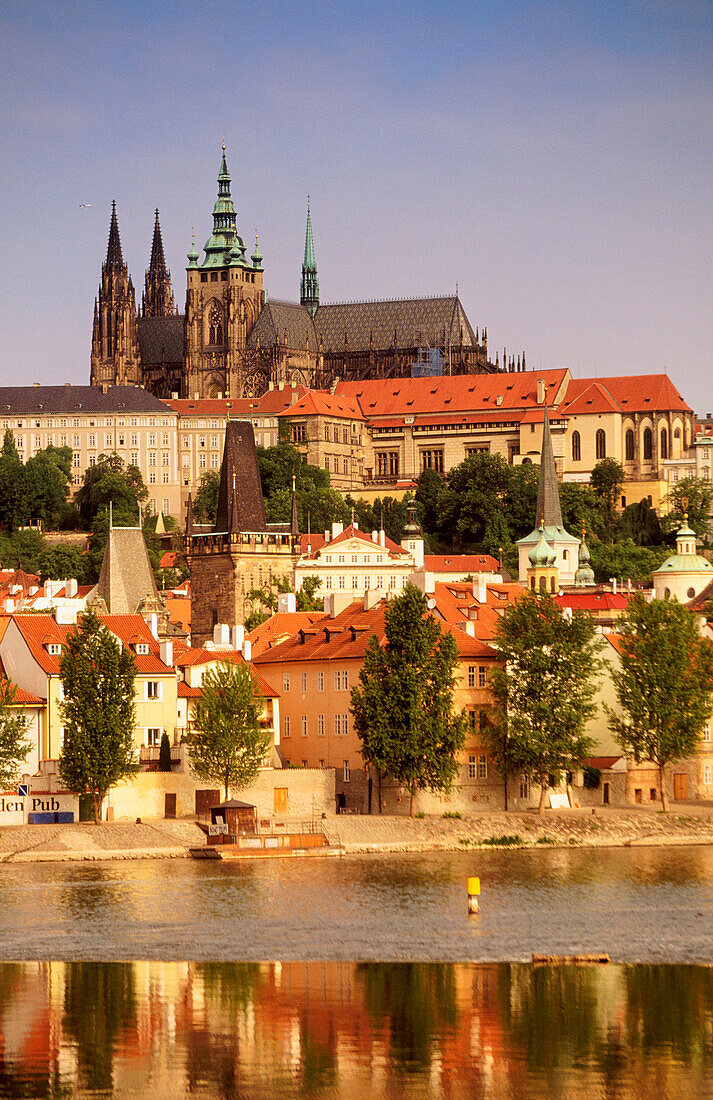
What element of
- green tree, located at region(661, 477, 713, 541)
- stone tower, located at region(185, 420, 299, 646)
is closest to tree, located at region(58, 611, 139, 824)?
stone tower, located at region(185, 420, 299, 646)

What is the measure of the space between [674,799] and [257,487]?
33.1m

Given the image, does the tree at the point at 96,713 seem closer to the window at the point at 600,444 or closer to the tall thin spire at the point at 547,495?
the tall thin spire at the point at 547,495

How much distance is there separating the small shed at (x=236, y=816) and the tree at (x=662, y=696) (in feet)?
45.3

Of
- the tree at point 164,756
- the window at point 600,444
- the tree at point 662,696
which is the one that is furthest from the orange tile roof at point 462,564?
the tree at point 164,756

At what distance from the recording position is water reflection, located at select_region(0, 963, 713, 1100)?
35062 mm

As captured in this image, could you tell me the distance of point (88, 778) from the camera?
67.2 meters

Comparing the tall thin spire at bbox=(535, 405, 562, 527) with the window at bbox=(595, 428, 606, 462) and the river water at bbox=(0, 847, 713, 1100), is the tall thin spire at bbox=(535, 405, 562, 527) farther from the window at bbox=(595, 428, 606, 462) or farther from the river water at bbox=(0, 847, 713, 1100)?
the river water at bbox=(0, 847, 713, 1100)

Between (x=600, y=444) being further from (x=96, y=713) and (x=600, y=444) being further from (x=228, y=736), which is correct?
(x=96, y=713)

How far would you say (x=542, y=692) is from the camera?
73.4m

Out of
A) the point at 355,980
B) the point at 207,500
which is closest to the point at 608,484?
the point at 207,500

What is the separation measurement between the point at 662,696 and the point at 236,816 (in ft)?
51.6

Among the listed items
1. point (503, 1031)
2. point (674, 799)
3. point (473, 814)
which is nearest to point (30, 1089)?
point (503, 1031)

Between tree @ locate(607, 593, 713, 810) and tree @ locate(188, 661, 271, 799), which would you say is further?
tree @ locate(607, 593, 713, 810)

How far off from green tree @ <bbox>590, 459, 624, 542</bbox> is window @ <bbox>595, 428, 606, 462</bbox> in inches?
66.5
